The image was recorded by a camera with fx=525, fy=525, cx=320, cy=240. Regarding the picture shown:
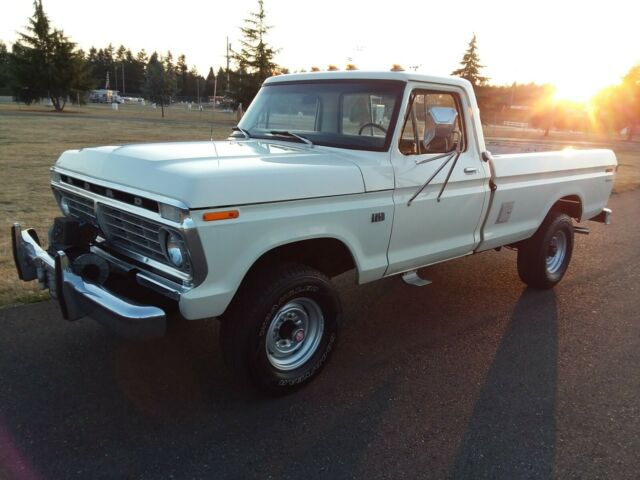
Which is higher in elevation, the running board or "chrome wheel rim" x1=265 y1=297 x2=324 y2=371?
the running board

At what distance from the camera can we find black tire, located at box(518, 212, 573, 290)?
17.7 feet

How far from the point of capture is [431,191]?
398cm

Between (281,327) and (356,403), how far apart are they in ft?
2.25

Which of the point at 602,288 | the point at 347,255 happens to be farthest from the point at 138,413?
the point at 602,288

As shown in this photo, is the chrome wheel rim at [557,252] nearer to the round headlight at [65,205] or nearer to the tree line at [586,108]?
the round headlight at [65,205]

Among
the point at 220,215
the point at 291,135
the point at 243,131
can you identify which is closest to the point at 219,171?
the point at 220,215

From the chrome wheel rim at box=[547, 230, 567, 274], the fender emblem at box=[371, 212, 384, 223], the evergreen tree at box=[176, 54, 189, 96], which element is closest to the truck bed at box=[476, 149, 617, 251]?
the chrome wheel rim at box=[547, 230, 567, 274]

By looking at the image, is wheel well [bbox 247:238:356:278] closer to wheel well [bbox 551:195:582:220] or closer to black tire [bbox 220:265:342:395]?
black tire [bbox 220:265:342:395]

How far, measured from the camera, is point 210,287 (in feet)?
9.43

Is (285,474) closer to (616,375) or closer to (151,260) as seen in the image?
(151,260)

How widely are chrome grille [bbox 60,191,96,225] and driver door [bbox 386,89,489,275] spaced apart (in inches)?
81.9

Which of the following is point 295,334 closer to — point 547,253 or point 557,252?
point 547,253

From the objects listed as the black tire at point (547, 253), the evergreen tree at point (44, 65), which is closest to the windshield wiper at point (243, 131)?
the black tire at point (547, 253)

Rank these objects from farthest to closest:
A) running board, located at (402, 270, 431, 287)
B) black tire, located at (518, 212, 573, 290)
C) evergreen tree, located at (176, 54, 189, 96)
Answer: evergreen tree, located at (176, 54, 189, 96), black tire, located at (518, 212, 573, 290), running board, located at (402, 270, 431, 287)
